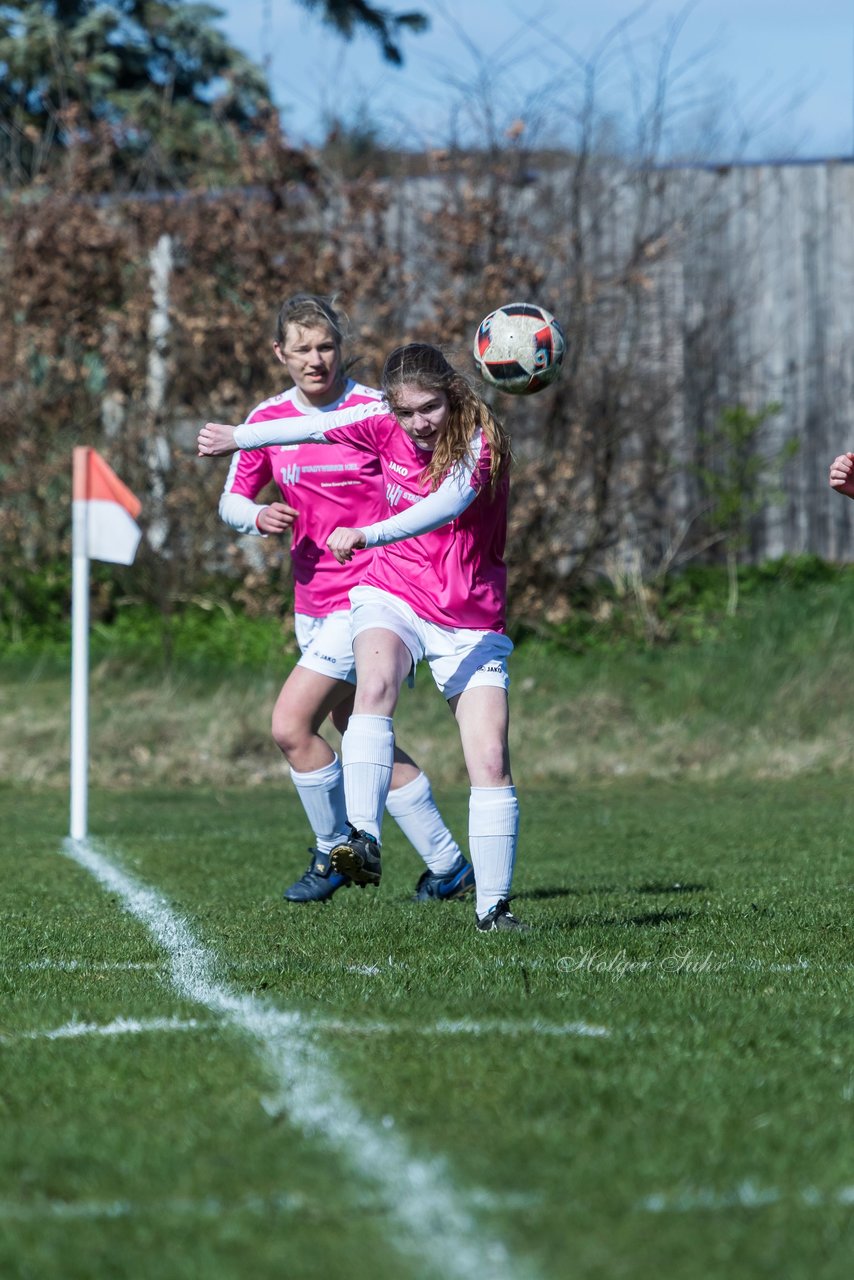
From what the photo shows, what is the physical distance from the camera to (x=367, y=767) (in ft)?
18.6

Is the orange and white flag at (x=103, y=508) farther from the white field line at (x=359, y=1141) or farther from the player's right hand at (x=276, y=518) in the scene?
the white field line at (x=359, y=1141)

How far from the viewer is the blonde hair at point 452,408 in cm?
571

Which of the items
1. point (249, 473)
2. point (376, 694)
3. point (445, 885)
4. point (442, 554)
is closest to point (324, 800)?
point (445, 885)

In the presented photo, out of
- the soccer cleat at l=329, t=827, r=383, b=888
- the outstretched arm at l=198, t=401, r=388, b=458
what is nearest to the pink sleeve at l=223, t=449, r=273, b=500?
the outstretched arm at l=198, t=401, r=388, b=458

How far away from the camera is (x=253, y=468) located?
7.12m

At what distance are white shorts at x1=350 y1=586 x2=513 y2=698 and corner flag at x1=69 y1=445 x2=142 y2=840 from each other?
12.4ft

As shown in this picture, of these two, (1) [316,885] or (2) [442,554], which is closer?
(2) [442,554]

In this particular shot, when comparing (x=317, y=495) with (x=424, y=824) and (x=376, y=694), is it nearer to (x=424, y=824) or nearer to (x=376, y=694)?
(x=424, y=824)

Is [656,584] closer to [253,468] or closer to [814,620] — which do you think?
[814,620]

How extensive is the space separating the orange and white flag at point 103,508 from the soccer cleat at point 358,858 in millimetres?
4406

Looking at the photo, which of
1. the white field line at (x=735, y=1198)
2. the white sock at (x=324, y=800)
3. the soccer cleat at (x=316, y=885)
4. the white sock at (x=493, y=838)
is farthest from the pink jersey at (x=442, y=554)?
the white field line at (x=735, y=1198)

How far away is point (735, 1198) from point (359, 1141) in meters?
0.69

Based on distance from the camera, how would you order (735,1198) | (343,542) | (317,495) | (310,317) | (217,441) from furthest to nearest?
(317,495) < (310,317) < (217,441) < (343,542) < (735,1198)

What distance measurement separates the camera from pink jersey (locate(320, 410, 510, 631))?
5.88 meters
